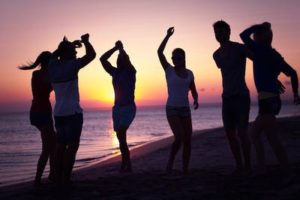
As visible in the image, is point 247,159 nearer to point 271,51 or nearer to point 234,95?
point 234,95

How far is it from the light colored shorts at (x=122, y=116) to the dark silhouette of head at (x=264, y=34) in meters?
2.71

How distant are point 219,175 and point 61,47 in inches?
123

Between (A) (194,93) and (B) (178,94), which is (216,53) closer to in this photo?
(B) (178,94)

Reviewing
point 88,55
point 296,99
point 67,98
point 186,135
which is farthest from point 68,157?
point 296,99

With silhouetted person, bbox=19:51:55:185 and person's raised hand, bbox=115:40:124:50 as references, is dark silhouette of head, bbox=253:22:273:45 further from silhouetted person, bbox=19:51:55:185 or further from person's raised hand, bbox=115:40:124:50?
silhouetted person, bbox=19:51:55:185

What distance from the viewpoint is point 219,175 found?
6.80 metres

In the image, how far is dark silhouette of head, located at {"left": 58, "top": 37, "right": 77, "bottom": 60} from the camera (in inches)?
243

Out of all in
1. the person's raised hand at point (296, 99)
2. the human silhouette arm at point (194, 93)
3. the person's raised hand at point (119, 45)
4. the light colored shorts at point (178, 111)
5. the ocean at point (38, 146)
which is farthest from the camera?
the ocean at point (38, 146)

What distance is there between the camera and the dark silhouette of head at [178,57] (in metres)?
7.36

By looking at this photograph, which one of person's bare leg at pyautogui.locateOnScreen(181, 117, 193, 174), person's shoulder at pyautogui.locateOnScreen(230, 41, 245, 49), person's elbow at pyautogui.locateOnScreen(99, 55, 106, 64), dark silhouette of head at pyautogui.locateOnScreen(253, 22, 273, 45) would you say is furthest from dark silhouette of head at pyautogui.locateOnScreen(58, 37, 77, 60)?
dark silhouette of head at pyautogui.locateOnScreen(253, 22, 273, 45)

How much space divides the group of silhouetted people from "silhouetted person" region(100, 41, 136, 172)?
2cm

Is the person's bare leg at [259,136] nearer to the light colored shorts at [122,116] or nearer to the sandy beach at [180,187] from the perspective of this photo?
the sandy beach at [180,187]

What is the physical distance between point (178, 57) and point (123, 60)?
1.08 meters

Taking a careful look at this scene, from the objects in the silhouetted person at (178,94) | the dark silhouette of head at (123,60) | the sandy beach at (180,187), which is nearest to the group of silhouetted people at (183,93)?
the silhouetted person at (178,94)
